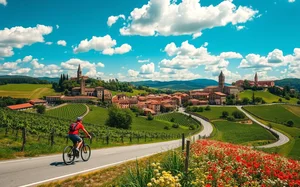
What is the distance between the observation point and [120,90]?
195 m

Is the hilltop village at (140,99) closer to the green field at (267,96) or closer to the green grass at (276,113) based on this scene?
the green field at (267,96)

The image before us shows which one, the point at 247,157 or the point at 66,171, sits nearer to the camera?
the point at 66,171

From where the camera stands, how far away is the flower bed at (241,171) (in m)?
6.67

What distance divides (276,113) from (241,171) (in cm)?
11888

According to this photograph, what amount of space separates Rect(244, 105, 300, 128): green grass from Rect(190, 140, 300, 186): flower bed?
100142mm

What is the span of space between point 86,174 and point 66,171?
941mm

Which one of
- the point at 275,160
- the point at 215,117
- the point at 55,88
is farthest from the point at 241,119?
the point at 55,88

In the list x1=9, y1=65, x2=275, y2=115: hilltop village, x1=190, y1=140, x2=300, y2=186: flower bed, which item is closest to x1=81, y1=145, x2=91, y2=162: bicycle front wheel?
x1=190, y1=140, x2=300, y2=186: flower bed

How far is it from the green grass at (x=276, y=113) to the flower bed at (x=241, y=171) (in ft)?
329

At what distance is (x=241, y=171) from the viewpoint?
7.87 metres

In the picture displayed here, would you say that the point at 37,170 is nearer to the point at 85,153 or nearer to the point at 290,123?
the point at 85,153

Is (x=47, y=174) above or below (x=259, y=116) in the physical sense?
above

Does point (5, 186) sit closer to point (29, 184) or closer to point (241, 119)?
point (29, 184)

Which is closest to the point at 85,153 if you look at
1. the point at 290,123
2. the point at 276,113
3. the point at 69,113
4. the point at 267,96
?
the point at 69,113
